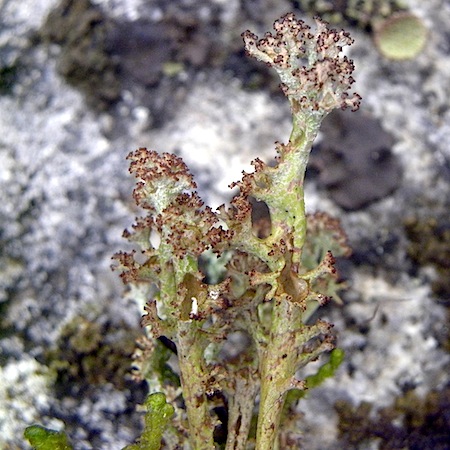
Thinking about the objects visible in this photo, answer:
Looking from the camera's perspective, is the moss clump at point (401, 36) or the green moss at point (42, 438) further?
the moss clump at point (401, 36)

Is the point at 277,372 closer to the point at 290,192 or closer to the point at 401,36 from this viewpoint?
the point at 290,192

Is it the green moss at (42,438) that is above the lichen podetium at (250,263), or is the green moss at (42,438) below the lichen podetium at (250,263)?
below

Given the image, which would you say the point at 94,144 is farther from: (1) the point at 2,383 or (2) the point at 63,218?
(1) the point at 2,383

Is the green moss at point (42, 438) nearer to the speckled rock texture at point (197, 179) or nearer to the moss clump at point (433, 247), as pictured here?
the speckled rock texture at point (197, 179)

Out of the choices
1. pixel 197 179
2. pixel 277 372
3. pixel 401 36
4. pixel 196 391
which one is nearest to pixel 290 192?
pixel 277 372

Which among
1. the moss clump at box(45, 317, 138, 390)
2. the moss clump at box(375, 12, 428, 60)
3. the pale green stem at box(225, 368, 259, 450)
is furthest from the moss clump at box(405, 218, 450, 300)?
the moss clump at box(45, 317, 138, 390)

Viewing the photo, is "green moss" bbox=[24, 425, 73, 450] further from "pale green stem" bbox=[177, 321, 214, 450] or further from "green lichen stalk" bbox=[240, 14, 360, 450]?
"green lichen stalk" bbox=[240, 14, 360, 450]

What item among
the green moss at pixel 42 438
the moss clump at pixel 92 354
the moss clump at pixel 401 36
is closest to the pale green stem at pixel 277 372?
the green moss at pixel 42 438
